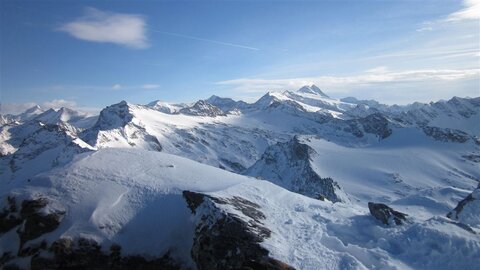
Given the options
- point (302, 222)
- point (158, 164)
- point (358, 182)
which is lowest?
point (358, 182)

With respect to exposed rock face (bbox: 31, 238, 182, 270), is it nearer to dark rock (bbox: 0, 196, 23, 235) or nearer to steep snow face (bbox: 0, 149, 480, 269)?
steep snow face (bbox: 0, 149, 480, 269)

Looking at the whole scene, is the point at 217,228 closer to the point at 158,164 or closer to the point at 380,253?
the point at 380,253

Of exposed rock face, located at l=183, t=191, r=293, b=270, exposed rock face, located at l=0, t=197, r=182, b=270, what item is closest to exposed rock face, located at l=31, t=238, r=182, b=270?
exposed rock face, located at l=0, t=197, r=182, b=270

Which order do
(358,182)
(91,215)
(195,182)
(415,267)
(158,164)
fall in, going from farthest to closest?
(358,182), (158,164), (195,182), (91,215), (415,267)

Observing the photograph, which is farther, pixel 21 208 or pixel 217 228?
pixel 21 208

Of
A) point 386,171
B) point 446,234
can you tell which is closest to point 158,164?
point 446,234

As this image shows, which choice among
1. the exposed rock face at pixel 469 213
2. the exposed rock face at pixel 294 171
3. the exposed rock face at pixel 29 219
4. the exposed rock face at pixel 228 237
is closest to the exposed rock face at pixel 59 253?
the exposed rock face at pixel 29 219
